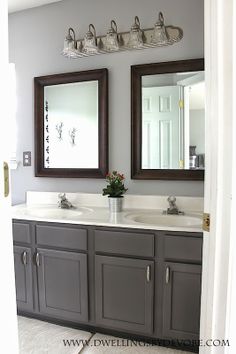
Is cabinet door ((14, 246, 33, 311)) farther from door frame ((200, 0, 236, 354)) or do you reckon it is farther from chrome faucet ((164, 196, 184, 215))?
door frame ((200, 0, 236, 354))

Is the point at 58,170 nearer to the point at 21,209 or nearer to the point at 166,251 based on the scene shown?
the point at 21,209

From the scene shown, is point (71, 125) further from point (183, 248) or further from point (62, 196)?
point (183, 248)

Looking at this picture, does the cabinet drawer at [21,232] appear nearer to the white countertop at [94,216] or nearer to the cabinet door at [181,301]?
the white countertop at [94,216]

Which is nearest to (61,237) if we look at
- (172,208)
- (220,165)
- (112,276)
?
(112,276)

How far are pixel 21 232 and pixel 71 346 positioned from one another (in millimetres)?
846

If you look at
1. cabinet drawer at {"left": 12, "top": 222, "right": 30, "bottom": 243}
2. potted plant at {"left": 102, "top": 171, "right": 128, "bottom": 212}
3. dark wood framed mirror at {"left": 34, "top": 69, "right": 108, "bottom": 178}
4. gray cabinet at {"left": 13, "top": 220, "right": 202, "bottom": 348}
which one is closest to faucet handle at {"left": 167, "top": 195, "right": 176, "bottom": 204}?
potted plant at {"left": 102, "top": 171, "right": 128, "bottom": 212}

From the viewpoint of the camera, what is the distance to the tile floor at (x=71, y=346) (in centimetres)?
181

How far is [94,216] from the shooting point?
2.02 m

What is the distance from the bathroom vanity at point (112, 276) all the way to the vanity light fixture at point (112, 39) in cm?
131

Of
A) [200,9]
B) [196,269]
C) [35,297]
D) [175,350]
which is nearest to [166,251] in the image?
[196,269]

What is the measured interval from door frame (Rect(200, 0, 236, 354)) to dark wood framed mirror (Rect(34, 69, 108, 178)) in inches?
55.0

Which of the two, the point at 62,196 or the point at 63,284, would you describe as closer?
the point at 63,284

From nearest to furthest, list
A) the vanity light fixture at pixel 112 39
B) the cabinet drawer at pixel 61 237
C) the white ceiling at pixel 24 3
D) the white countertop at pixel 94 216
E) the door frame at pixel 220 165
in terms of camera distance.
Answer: the door frame at pixel 220 165 < the white countertop at pixel 94 216 < the cabinet drawer at pixel 61 237 < the vanity light fixture at pixel 112 39 < the white ceiling at pixel 24 3

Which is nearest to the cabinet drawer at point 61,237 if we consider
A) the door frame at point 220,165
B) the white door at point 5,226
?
the door frame at point 220,165
